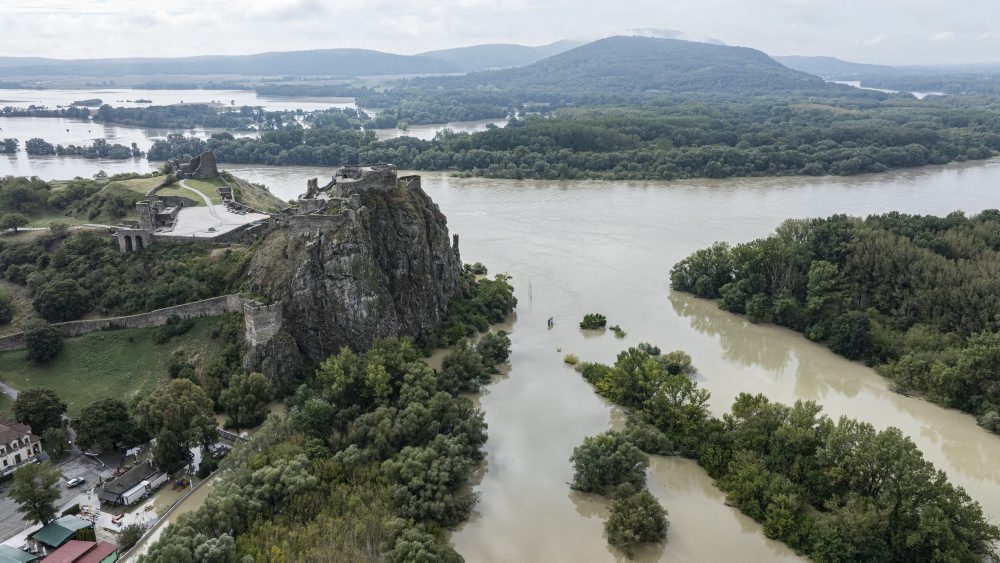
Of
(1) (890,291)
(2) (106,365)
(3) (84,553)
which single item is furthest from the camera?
(1) (890,291)

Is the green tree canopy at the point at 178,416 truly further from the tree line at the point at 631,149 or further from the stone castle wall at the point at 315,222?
the tree line at the point at 631,149

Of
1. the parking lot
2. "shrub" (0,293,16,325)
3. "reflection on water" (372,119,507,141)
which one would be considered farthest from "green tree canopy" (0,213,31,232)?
"reflection on water" (372,119,507,141)

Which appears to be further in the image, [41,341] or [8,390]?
[41,341]

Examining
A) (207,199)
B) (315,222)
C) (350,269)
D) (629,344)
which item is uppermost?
(315,222)

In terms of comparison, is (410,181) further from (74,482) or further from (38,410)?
(74,482)

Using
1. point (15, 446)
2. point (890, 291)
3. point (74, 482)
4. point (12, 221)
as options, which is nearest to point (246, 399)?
point (74, 482)

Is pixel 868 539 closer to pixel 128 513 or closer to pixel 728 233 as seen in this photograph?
pixel 128 513

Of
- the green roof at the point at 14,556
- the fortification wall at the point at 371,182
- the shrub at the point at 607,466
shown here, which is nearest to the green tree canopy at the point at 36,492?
the green roof at the point at 14,556
